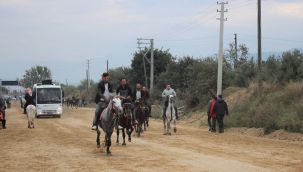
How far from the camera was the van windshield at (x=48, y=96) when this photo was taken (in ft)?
154

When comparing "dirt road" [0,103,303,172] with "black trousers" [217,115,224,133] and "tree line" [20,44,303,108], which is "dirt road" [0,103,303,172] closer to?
"black trousers" [217,115,224,133]

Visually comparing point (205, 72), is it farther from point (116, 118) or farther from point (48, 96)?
point (116, 118)

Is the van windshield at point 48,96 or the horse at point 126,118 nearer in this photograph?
the horse at point 126,118

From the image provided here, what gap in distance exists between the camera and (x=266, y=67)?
3872 cm

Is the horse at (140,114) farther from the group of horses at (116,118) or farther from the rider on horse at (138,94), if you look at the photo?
the rider on horse at (138,94)

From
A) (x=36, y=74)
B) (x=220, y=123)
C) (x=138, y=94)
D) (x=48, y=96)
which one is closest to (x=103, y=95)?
(x=138, y=94)

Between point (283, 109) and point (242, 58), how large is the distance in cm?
4969

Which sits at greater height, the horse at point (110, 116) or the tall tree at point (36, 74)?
the tall tree at point (36, 74)

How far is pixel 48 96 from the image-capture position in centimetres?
4719

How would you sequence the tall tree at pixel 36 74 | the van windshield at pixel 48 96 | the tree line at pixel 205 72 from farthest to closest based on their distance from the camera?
the tall tree at pixel 36 74 < the van windshield at pixel 48 96 < the tree line at pixel 205 72

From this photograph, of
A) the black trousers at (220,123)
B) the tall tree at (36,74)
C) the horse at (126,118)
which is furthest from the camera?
the tall tree at (36,74)

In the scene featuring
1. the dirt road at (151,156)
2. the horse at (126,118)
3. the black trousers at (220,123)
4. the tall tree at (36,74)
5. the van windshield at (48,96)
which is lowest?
the dirt road at (151,156)

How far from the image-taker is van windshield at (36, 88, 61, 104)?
47.0 meters

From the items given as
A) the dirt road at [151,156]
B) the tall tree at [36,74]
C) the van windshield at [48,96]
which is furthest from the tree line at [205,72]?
the tall tree at [36,74]
